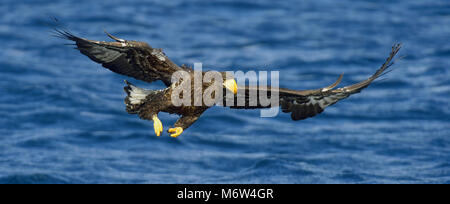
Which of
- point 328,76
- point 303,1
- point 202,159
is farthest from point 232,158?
point 303,1

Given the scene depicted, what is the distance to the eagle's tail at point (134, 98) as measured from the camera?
9.27 meters

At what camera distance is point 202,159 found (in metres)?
16.2

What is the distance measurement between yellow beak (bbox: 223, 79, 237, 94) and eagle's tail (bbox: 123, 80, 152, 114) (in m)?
0.91

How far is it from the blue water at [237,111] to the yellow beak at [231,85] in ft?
18.8

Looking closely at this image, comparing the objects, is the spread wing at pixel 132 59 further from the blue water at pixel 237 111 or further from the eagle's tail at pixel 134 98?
the blue water at pixel 237 111

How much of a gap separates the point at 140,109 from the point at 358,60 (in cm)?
1366

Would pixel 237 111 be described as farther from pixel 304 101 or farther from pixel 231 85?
pixel 231 85

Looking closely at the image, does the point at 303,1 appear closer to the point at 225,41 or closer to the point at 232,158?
the point at 225,41

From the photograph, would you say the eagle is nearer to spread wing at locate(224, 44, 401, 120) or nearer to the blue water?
spread wing at locate(224, 44, 401, 120)

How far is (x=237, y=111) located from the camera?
61.3ft

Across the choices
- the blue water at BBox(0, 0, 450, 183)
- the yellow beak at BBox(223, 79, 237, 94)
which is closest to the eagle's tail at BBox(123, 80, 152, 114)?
the yellow beak at BBox(223, 79, 237, 94)

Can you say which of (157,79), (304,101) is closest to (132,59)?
(157,79)

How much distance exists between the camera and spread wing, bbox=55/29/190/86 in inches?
352

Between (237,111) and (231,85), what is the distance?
9534mm
